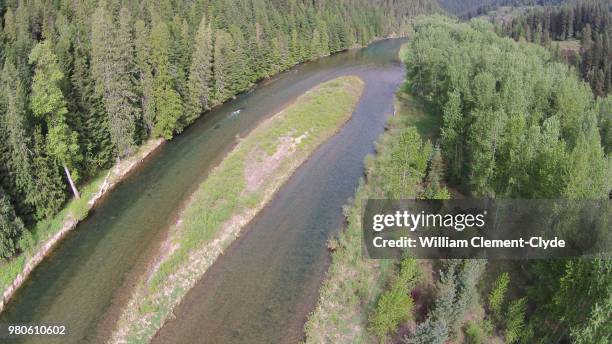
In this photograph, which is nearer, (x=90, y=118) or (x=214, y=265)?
(x=214, y=265)

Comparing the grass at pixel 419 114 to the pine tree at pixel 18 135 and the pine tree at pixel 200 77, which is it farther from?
the pine tree at pixel 18 135

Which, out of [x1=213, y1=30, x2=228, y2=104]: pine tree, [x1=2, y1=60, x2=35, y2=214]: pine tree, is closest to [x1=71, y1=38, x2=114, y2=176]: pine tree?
[x1=2, y1=60, x2=35, y2=214]: pine tree

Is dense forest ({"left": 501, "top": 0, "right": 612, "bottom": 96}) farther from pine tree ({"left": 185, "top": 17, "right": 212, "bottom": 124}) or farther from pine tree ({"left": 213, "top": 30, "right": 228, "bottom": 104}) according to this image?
pine tree ({"left": 185, "top": 17, "right": 212, "bottom": 124})

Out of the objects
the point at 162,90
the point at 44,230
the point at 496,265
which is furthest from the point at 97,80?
the point at 496,265

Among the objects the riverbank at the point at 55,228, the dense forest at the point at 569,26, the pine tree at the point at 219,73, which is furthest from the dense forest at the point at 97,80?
the dense forest at the point at 569,26

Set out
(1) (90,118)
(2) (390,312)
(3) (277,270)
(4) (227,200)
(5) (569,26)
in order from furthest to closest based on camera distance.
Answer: (5) (569,26) < (1) (90,118) < (4) (227,200) < (3) (277,270) < (2) (390,312)

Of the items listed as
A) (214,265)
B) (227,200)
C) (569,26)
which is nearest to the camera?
(214,265)

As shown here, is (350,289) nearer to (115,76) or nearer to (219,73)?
(115,76)
